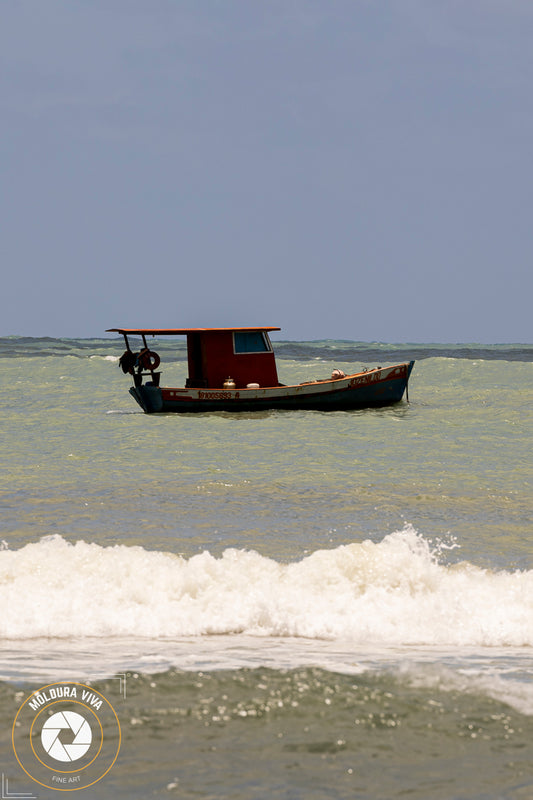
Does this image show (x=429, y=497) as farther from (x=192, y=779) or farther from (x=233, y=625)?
(x=192, y=779)

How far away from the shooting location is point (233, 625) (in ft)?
20.8

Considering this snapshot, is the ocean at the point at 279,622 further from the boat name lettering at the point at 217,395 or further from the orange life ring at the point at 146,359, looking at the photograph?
the orange life ring at the point at 146,359

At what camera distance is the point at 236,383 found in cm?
2548

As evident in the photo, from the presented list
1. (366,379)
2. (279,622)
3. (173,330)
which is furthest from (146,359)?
(279,622)

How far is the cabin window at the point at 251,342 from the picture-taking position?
2544cm

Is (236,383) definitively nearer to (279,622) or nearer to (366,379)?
(366,379)

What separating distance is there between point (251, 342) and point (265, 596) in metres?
19.2

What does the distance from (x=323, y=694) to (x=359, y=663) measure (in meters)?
0.68

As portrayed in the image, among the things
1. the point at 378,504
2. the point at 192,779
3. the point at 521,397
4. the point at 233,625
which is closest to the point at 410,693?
the point at 192,779

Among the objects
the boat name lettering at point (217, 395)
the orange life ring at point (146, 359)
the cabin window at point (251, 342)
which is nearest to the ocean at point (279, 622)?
the boat name lettering at point (217, 395)

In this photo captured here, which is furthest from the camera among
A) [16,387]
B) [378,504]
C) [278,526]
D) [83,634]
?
[16,387]

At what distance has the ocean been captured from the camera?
13.0 feet

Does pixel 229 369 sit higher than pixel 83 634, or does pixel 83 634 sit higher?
pixel 229 369

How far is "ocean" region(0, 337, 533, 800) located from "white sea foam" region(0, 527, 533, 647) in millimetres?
22
